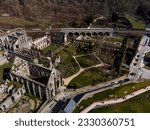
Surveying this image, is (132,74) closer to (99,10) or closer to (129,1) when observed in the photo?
(99,10)

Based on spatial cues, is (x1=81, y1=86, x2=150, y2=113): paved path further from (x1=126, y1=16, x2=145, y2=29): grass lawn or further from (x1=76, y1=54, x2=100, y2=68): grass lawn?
(x1=126, y1=16, x2=145, y2=29): grass lawn

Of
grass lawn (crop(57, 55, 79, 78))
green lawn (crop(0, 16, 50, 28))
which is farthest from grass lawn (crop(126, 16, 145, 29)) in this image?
grass lawn (crop(57, 55, 79, 78))

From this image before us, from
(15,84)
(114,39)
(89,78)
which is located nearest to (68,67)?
(89,78)

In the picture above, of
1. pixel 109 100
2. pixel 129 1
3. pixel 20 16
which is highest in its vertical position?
pixel 129 1

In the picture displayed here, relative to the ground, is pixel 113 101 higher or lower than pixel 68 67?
lower

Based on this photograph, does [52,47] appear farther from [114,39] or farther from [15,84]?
[15,84]

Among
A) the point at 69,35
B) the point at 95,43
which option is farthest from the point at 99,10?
the point at 95,43
